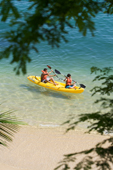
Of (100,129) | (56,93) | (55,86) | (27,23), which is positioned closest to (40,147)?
(100,129)

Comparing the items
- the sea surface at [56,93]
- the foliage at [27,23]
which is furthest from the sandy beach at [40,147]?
the foliage at [27,23]

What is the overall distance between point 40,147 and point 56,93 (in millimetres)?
4556

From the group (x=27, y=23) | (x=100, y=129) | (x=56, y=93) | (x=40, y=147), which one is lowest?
(x=40, y=147)

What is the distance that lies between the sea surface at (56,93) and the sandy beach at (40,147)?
692 millimetres

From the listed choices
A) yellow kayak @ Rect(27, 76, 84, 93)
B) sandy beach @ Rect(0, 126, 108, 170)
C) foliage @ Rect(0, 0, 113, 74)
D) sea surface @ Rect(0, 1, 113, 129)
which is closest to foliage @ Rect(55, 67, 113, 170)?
sandy beach @ Rect(0, 126, 108, 170)

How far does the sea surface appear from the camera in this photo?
974 cm

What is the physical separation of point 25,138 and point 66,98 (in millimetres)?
3939

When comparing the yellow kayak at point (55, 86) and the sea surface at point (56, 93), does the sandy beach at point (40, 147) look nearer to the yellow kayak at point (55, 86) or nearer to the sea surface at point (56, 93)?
the sea surface at point (56, 93)

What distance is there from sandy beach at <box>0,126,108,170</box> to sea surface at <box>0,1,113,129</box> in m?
0.69

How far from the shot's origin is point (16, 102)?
34.8 ft

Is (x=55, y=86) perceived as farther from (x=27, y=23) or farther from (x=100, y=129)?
(x=27, y=23)

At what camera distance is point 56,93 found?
38.3ft

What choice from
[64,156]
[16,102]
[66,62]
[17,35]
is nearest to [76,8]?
[17,35]

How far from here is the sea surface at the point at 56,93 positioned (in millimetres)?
9742
